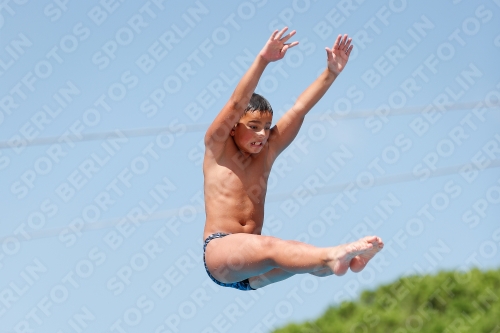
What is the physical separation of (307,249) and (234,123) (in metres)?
1.18

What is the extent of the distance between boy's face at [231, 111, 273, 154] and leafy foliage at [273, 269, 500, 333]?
1195cm

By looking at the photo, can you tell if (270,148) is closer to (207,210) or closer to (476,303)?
(207,210)

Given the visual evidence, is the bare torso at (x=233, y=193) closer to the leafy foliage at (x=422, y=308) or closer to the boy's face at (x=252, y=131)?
the boy's face at (x=252, y=131)

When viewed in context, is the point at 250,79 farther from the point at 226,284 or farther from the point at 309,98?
the point at 226,284

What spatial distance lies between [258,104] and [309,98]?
490 mm

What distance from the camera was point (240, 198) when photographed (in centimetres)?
614

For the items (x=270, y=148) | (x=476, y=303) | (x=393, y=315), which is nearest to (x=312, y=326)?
(x=393, y=315)

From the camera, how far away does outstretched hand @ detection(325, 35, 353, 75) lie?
6.46 m

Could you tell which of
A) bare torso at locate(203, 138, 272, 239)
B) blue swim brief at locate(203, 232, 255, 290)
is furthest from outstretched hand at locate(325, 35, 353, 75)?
blue swim brief at locate(203, 232, 255, 290)

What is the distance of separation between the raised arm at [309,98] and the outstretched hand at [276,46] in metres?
0.63

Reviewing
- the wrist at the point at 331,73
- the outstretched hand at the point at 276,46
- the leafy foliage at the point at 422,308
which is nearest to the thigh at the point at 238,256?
the outstretched hand at the point at 276,46

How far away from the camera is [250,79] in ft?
19.2

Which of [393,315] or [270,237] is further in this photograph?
[393,315]

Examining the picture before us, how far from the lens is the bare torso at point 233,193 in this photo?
6.14 m
